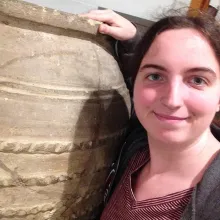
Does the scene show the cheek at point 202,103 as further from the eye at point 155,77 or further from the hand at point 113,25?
the hand at point 113,25

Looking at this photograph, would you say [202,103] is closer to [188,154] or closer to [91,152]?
[188,154]

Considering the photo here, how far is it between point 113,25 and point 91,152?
0.31 m

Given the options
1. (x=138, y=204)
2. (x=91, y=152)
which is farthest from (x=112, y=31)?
(x=138, y=204)

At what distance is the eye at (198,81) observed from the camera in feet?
2.34

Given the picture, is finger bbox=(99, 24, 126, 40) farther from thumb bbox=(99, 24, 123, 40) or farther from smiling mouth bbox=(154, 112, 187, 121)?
smiling mouth bbox=(154, 112, 187, 121)

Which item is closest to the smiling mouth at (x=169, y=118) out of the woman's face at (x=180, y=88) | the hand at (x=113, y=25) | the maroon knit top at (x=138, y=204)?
the woman's face at (x=180, y=88)

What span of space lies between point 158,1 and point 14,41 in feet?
3.59

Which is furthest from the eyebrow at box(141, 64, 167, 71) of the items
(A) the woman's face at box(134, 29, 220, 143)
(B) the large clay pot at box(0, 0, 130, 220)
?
(B) the large clay pot at box(0, 0, 130, 220)

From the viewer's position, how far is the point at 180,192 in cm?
74

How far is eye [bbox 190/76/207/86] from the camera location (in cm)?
71

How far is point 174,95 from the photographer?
0.69 meters

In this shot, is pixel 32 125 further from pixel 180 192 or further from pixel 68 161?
pixel 180 192

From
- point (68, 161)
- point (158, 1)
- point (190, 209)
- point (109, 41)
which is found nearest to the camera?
point (190, 209)

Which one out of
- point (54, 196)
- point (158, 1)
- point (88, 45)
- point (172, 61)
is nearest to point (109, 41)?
point (88, 45)
